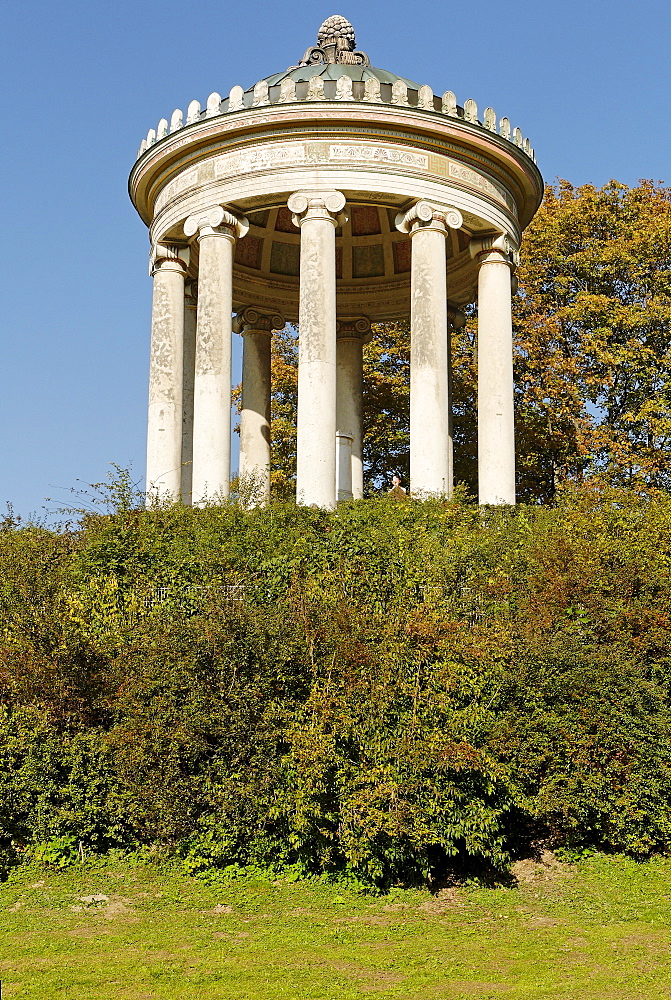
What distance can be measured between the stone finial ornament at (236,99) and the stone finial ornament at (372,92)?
4.14 m

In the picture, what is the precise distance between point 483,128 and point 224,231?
9.56 m

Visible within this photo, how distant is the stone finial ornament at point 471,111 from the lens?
3822cm

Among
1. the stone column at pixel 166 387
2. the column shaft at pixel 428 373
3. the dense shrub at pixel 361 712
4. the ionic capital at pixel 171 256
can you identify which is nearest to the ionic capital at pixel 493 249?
the column shaft at pixel 428 373

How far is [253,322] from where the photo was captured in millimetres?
48594

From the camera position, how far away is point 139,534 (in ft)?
91.8

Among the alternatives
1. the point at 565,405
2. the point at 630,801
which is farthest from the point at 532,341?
the point at 630,801

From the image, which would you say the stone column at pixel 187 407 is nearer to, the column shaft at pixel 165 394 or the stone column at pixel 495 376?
the column shaft at pixel 165 394

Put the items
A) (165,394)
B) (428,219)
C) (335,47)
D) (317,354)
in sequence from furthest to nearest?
(335,47) < (165,394) < (428,219) < (317,354)

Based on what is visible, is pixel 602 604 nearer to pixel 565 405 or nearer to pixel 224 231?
pixel 224 231

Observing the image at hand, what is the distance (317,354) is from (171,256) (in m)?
8.68

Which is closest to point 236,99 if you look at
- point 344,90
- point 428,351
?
point 344,90

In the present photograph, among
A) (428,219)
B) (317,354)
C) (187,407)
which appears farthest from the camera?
(187,407)

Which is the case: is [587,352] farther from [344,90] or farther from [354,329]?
[344,90]

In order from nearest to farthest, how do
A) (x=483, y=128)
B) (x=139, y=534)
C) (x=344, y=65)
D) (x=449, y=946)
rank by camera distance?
1. (x=449, y=946)
2. (x=139, y=534)
3. (x=483, y=128)
4. (x=344, y=65)
